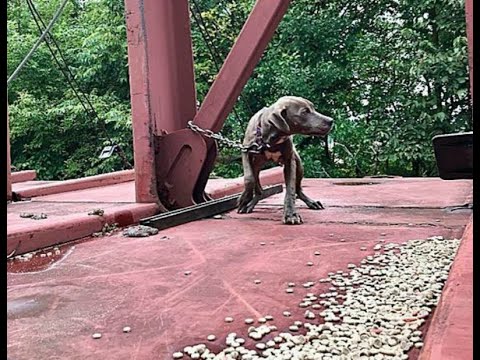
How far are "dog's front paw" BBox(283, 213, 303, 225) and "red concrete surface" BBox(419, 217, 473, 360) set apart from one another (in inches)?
56.0

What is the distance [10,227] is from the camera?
310 millimetres

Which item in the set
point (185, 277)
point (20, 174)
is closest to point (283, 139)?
point (185, 277)

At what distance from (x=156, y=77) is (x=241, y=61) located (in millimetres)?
430

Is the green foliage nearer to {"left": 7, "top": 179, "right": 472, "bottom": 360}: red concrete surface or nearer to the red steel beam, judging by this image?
the red steel beam

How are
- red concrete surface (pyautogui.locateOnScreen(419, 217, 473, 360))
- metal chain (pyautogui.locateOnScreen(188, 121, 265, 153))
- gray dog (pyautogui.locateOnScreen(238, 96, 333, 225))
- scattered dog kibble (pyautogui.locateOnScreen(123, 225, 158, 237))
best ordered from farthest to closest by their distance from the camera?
metal chain (pyautogui.locateOnScreen(188, 121, 265, 153)) < gray dog (pyautogui.locateOnScreen(238, 96, 333, 225)) < scattered dog kibble (pyautogui.locateOnScreen(123, 225, 158, 237)) < red concrete surface (pyautogui.locateOnScreen(419, 217, 473, 360))

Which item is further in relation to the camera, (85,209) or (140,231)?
(85,209)

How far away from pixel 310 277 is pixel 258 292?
0.19m

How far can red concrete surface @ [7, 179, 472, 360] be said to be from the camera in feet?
3.14

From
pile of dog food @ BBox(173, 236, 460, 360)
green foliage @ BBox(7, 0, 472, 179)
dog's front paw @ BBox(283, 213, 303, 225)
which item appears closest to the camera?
pile of dog food @ BBox(173, 236, 460, 360)

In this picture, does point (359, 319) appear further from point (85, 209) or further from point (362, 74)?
point (362, 74)

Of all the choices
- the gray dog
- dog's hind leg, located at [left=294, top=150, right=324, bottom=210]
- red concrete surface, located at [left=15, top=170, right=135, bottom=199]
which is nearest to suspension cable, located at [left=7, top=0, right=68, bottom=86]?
the gray dog

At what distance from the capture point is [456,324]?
700mm

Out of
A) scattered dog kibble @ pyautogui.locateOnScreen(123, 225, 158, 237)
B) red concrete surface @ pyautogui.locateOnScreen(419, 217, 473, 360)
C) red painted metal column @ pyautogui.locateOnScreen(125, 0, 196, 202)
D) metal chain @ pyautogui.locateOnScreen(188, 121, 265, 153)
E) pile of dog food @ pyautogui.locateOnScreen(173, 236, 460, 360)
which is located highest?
red painted metal column @ pyautogui.locateOnScreen(125, 0, 196, 202)
